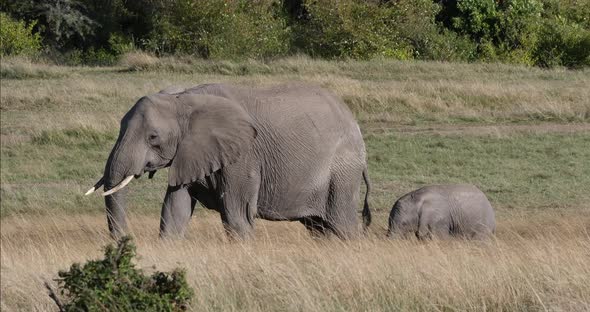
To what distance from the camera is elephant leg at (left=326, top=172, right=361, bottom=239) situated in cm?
1262

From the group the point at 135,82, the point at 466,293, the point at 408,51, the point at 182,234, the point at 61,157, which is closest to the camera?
the point at 466,293

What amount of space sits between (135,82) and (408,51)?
10879mm

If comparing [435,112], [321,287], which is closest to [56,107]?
[435,112]

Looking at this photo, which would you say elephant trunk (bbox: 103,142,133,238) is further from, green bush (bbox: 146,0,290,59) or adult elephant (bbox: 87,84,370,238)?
green bush (bbox: 146,0,290,59)

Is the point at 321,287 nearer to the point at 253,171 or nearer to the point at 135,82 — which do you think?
the point at 253,171

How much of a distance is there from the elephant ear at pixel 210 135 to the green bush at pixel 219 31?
2408 centimetres

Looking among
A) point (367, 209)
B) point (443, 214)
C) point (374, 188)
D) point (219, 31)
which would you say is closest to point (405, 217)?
point (443, 214)

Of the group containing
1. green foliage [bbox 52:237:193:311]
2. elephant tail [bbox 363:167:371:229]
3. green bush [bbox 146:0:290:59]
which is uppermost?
green foliage [bbox 52:237:193:311]

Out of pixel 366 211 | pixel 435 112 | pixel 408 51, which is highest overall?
pixel 366 211

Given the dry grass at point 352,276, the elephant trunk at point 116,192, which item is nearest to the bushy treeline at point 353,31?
the elephant trunk at point 116,192

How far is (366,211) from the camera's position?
13273 millimetres

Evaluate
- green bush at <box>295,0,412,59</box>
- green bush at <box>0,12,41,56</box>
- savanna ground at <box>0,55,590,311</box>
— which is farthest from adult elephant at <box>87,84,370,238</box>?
green bush at <box>0,12,41,56</box>

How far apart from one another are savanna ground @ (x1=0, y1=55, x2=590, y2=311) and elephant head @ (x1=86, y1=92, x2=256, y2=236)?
24.0 inches

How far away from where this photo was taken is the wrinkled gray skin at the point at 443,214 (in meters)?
14.1
